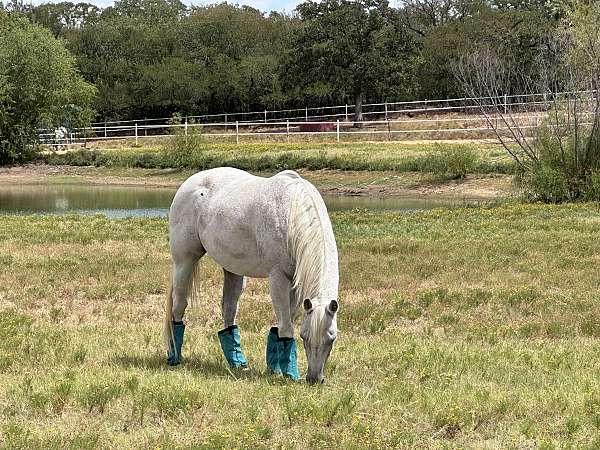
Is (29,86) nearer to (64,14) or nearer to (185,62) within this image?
(185,62)

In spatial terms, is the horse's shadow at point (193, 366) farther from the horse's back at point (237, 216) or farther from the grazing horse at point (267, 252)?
the horse's back at point (237, 216)

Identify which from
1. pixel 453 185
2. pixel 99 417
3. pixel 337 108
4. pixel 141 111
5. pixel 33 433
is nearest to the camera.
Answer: pixel 33 433

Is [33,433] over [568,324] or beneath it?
over

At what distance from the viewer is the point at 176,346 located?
29.1 feet

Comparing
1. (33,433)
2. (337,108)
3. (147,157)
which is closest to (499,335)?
(33,433)

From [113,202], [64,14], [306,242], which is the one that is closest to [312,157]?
[113,202]

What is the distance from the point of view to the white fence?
51.9 metres

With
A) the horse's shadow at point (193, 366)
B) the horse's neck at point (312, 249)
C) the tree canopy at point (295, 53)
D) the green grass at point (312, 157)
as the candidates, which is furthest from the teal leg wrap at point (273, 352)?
Answer: the tree canopy at point (295, 53)

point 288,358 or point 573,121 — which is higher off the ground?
point 573,121

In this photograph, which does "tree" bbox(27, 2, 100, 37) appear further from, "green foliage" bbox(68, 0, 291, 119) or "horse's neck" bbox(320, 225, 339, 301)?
"horse's neck" bbox(320, 225, 339, 301)

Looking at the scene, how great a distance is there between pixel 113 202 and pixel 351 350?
2728 centimetres

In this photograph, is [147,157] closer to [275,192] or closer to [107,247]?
[107,247]

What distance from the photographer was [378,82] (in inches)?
2456

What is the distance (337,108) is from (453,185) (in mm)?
34837
